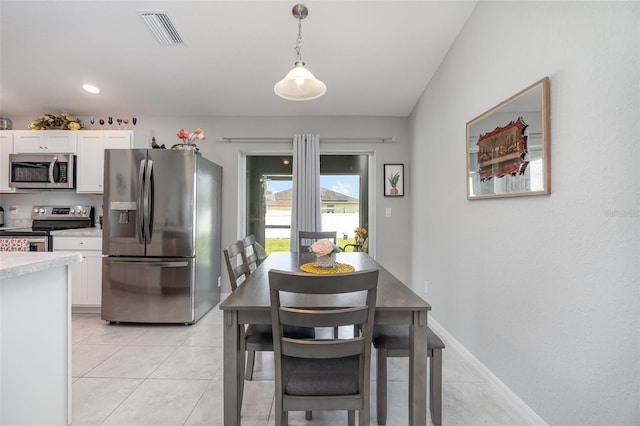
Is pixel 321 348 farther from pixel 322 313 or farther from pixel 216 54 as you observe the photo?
pixel 216 54

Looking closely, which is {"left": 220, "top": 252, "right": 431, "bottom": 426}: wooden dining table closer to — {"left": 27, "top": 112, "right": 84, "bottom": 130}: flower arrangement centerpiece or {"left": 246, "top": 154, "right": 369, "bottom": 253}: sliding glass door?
{"left": 246, "top": 154, "right": 369, "bottom": 253}: sliding glass door

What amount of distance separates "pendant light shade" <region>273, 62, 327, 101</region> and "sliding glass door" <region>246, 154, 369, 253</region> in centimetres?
208

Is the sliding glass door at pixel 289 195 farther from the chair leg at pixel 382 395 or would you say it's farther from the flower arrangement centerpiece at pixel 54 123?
the chair leg at pixel 382 395

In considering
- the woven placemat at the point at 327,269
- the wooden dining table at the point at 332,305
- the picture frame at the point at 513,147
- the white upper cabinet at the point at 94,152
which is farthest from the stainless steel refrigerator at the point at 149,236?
the picture frame at the point at 513,147

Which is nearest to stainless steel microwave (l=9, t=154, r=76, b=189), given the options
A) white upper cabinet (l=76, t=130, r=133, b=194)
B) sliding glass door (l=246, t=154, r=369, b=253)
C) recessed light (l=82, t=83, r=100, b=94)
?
white upper cabinet (l=76, t=130, r=133, b=194)

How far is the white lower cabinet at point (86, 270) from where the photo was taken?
10.1 feet

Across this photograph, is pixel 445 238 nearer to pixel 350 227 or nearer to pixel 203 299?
pixel 350 227

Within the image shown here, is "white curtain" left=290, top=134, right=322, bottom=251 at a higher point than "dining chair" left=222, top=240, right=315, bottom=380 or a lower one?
higher

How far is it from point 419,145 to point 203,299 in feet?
10.0

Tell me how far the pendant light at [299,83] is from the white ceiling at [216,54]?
0.07 meters

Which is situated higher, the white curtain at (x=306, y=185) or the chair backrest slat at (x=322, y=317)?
the white curtain at (x=306, y=185)

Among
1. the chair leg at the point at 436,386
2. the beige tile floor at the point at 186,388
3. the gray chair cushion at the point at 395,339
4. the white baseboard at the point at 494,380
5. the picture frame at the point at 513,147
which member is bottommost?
the beige tile floor at the point at 186,388

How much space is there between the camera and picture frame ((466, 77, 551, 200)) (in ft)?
4.62

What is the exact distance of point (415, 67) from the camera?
2740mm
